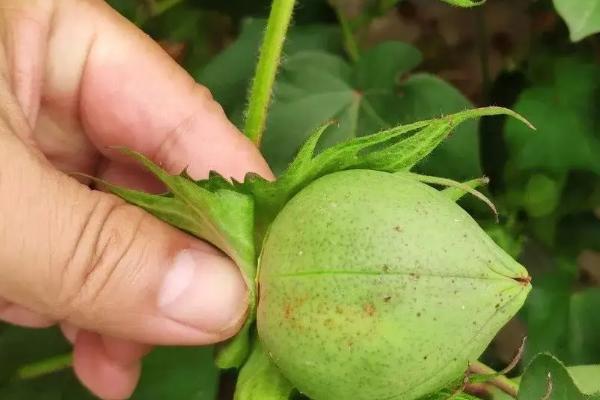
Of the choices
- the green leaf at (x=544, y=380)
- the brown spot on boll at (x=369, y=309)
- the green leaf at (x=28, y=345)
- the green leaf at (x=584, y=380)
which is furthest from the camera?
the green leaf at (x=28, y=345)

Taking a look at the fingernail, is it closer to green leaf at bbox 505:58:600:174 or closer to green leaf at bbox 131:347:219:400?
green leaf at bbox 131:347:219:400

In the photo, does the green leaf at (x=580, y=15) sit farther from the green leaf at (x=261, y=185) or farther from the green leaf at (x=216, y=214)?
the green leaf at (x=216, y=214)

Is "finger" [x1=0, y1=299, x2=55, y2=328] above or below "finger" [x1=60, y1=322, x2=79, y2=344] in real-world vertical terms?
above

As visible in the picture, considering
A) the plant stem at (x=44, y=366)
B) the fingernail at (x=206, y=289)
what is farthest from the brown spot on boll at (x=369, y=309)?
the plant stem at (x=44, y=366)

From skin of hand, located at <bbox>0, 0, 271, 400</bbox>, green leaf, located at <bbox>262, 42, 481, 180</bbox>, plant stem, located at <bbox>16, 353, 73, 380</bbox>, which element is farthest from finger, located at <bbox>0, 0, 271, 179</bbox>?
plant stem, located at <bbox>16, 353, 73, 380</bbox>

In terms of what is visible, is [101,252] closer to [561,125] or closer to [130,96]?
[130,96]

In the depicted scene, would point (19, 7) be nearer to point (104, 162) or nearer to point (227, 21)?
point (104, 162)
